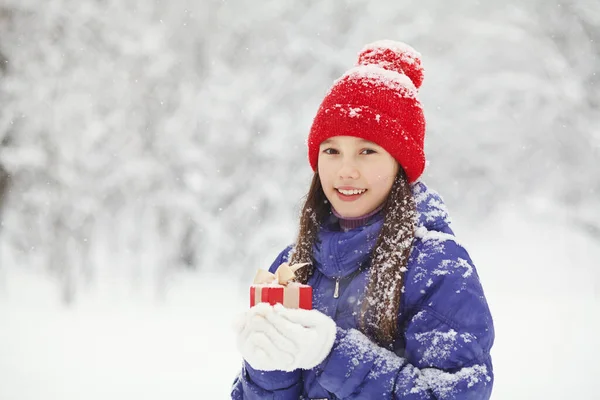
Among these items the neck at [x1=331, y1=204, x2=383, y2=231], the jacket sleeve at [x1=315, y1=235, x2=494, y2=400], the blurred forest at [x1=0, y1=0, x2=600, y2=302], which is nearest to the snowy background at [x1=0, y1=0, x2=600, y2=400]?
the blurred forest at [x1=0, y1=0, x2=600, y2=302]

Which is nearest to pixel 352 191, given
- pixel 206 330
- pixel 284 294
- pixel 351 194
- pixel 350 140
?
pixel 351 194

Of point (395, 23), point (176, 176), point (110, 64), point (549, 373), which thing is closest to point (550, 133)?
point (395, 23)

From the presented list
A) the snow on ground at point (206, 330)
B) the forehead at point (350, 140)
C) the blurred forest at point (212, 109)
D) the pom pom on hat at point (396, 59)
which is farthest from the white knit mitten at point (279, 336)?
the blurred forest at point (212, 109)

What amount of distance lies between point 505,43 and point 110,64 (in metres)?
5.11

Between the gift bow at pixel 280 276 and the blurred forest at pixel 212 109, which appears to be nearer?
the gift bow at pixel 280 276

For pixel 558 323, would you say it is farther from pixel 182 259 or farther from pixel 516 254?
pixel 182 259

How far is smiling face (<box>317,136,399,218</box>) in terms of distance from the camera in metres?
1.52

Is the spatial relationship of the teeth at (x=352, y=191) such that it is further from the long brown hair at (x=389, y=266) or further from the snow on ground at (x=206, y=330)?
the snow on ground at (x=206, y=330)

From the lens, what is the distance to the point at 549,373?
481 cm

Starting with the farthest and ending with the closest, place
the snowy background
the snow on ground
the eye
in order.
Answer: the snowy background
the snow on ground
the eye

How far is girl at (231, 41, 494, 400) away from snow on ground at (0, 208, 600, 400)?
11.1 feet

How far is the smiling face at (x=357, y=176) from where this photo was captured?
1516 millimetres

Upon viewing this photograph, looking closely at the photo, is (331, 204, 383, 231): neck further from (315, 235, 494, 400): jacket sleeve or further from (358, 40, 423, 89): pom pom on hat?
(358, 40, 423, 89): pom pom on hat

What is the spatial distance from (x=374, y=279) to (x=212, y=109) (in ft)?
19.8
